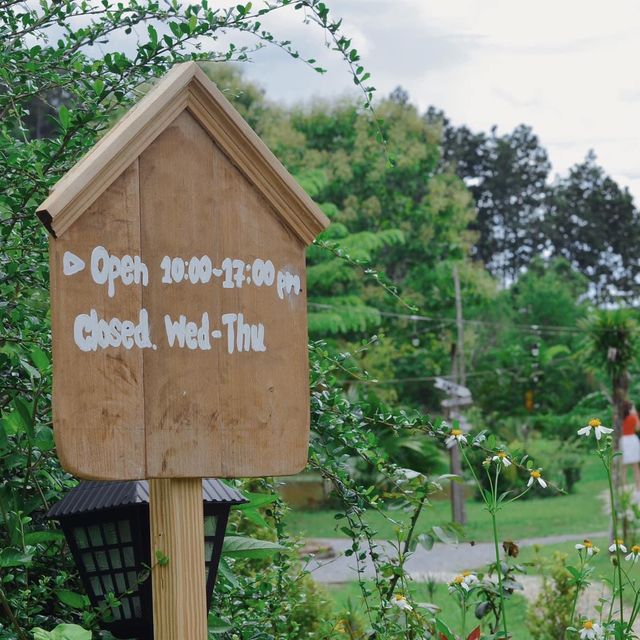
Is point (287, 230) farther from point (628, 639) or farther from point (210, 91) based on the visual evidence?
point (628, 639)

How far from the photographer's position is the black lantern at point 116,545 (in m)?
2.10

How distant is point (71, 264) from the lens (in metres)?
1.68

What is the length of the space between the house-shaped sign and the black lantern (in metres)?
0.38

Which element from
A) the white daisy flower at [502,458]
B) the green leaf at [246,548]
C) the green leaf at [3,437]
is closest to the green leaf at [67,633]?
the green leaf at [3,437]

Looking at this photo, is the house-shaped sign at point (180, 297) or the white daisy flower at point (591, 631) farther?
the white daisy flower at point (591, 631)

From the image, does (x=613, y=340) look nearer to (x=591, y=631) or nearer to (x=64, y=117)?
(x=591, y=631)

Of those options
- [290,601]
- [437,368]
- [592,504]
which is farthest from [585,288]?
[290,601]

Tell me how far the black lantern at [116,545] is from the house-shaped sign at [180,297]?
1.25ft

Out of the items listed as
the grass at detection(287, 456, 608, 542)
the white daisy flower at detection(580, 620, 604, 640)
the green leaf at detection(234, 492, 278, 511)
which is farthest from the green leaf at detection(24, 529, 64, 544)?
the grass at detection(287, 456, 608, 542)

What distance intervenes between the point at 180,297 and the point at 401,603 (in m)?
1.21

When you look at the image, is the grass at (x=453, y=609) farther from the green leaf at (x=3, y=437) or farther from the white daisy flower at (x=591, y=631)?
the green leaf at (x=3, y=437)

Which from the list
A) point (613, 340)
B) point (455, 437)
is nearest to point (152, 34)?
point (455, 437)

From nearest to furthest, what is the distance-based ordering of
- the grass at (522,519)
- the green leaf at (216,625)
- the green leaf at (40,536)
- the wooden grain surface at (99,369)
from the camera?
the wooden grain surface at (99,369) < the green leaf at (40,536) < the green leaf at (216,625) < the grass at (522,519)

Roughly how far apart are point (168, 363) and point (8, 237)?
0.91 metres
